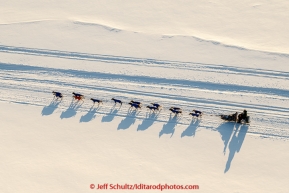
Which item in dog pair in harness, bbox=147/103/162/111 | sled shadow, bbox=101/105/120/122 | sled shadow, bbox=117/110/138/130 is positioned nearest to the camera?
dog pair in harness, bbox=147/103/162/111

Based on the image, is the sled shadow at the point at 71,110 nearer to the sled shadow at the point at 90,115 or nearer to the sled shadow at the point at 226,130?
the sled shadow at the point at 90,115

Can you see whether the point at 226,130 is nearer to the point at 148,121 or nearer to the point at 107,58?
the point at 148,121

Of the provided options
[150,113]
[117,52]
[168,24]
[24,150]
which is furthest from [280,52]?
[24,150]

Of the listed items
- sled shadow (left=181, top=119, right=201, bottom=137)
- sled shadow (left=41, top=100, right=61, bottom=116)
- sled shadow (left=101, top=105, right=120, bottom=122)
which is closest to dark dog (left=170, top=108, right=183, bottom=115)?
sled shadow (left=181, top=119, right=201, bottom=137)

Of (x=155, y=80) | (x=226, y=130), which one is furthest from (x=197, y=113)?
(x=155, y=80)

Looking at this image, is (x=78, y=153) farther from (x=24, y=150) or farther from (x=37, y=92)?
(x=37, y=92)

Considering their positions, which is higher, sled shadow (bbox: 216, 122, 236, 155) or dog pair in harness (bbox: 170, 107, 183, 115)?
dog pair in harness (bbox: 170, 107, 183, 115)

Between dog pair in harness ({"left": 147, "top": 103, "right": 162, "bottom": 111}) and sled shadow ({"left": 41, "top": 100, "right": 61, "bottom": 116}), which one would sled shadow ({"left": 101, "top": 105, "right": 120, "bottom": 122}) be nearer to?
dog pair in harness ({"left": 147, "top": 103, "right": 162, "bottom": 111})
